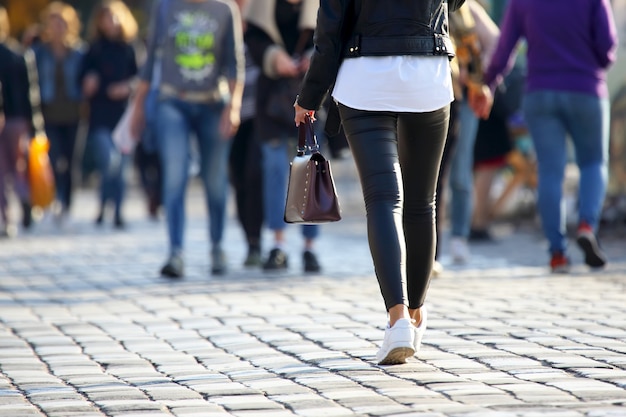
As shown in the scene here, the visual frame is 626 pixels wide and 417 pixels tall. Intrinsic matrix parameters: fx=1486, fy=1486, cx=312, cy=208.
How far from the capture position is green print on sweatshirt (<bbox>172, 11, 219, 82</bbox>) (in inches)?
387

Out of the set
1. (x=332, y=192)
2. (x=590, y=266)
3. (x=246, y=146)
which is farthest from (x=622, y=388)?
(x=246, y=146)

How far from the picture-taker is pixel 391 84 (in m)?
5.66

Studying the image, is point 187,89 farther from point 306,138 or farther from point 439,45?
point 439,45

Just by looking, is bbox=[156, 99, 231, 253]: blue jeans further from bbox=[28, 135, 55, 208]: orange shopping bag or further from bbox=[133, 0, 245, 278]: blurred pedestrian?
bbox=[28, 135, 55, 208]: orange shopping bag

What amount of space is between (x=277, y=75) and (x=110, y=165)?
5.94 m

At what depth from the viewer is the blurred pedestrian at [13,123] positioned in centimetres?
1429

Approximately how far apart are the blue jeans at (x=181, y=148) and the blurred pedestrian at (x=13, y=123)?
15.1 feet

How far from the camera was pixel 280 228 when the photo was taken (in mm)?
10031

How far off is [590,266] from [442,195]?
105 centimetres

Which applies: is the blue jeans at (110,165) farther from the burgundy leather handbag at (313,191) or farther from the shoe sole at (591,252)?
the burgundy leather handbag at (313,191)

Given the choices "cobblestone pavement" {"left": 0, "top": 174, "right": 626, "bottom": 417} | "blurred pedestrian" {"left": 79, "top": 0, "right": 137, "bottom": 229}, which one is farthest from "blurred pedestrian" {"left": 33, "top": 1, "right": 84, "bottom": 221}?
"cobblestone pavement" {"left": 0, "top": 174, "right": 626, "bottom": 417}

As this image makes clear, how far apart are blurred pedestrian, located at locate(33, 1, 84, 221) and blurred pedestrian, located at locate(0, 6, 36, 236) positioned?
0.91 metres

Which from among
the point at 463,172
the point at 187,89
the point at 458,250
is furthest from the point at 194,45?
the point at 458,250

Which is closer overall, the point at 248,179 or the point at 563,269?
the point at 563,269
